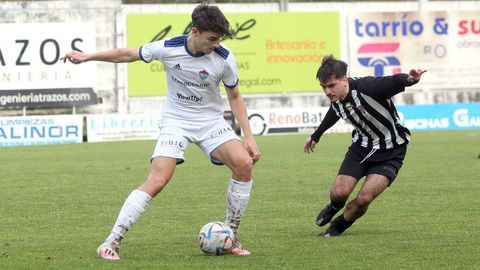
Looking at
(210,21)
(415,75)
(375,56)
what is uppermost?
(375,56)

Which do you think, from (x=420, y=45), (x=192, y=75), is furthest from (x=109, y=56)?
(x=420, y=45)

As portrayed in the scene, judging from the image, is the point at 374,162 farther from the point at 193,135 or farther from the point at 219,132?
the point at 193,135

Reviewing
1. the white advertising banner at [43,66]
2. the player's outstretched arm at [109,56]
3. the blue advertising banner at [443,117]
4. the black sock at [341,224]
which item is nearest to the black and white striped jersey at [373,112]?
the black sock at [341,224]

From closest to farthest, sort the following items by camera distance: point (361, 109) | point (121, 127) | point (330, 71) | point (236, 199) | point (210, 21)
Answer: point (210, 21) < point (236, 199) < point (330, 71) < point (361, 109) < point (121, 127)

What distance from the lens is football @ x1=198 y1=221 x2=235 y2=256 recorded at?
327 inches

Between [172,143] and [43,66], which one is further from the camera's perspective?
[43,66]

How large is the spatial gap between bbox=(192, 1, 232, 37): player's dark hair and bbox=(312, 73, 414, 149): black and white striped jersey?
1.93 metres

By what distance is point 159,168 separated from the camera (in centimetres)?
808

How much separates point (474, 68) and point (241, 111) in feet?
126

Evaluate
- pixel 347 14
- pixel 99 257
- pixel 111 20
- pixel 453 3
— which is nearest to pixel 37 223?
pixel 99 257

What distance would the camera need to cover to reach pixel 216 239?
830 cm

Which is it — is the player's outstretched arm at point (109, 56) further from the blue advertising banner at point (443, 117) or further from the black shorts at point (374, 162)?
the blue advertising banner at point (443, 117)

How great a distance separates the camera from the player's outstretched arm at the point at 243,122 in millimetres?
8242

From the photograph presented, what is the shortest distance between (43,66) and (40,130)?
7.16m
